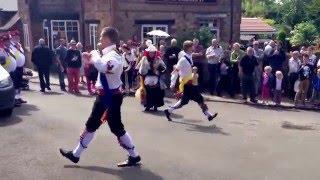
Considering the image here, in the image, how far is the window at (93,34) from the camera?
71.2ft

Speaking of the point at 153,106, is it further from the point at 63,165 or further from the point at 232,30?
the point at 232,30

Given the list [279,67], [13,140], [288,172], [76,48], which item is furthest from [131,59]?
[288,172]

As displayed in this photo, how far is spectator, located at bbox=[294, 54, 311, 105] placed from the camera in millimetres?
12656

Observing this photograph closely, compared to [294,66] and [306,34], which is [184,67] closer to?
[294,66]

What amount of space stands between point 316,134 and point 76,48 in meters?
8.45

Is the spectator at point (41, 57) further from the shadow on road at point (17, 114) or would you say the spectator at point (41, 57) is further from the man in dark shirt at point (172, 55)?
the man in dark shirt at point (172, 55)

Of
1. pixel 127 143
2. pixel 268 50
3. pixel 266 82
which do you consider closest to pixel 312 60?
pixel 266 82

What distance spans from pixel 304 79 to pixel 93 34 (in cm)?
1205

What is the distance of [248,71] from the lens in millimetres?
13141

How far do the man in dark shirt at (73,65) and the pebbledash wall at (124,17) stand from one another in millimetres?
5647

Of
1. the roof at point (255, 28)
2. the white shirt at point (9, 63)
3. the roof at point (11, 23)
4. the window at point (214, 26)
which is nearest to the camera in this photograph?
the white shirt at point (9, 63)

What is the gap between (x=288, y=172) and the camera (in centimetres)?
672

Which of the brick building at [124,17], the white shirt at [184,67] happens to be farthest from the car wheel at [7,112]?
the brick building at [124,17]

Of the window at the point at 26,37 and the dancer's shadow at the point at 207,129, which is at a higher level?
the window at the point at 26,37
